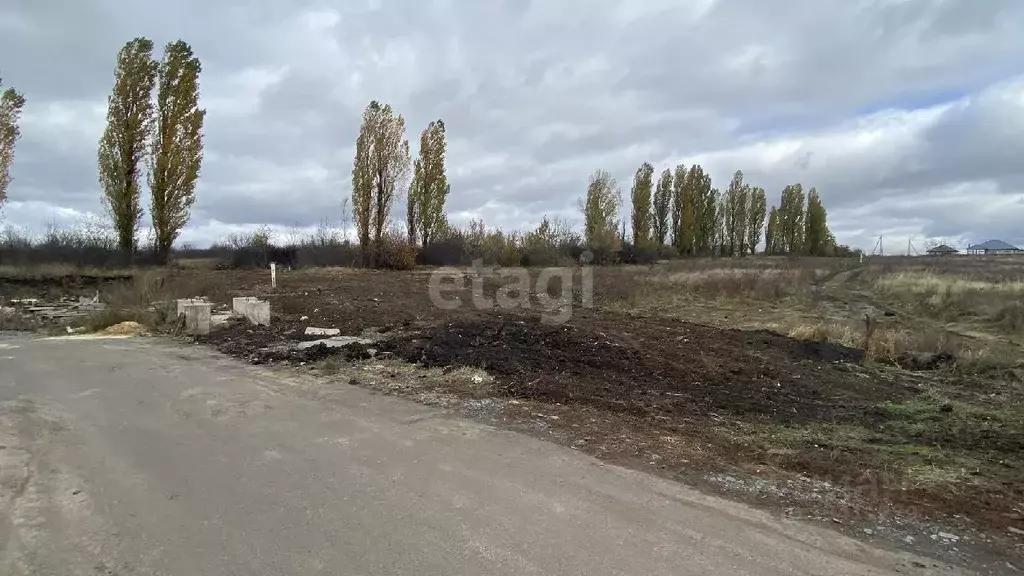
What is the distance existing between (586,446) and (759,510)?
181 centimetres

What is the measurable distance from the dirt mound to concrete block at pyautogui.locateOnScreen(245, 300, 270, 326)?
460cm

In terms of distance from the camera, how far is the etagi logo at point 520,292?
19.4 m

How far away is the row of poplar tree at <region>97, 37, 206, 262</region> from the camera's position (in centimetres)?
3036

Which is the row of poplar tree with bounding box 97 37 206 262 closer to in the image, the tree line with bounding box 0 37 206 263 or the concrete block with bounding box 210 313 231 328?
the tree line with bounding box 0 37 206 263

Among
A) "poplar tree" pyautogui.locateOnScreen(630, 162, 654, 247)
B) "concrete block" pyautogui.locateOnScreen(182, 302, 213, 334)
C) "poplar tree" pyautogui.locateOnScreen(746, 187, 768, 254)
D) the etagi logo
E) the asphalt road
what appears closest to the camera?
the asphalt road

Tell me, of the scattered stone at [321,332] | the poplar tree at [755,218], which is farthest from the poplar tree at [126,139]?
the poplar tree at [755,218]

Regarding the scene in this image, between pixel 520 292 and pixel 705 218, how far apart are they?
48.7 meters

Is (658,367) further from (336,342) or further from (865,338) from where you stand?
(336,342)

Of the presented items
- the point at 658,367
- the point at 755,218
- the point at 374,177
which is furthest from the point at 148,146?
the point at 755,218

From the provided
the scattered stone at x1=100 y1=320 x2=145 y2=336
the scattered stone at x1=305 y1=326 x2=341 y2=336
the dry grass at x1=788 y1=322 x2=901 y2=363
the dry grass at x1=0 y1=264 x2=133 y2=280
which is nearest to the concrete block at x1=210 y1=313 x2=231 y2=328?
the scattered stone at x1=100 y1=320 x2=145 y2=336

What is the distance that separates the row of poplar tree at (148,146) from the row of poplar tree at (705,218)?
31678mm

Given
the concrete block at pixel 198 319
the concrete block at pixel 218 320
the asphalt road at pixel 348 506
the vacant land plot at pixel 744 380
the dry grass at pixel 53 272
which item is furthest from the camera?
the dry grass at pixel 53 272

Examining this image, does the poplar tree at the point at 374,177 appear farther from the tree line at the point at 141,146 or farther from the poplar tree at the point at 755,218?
the poplar tree at the point at 755,218

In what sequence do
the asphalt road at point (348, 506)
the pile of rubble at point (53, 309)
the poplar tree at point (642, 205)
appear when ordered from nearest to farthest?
the asphalt road at point (348, 506) < the pile of rubble at point (53, 309) < the poplar tree at point (642, 205)
